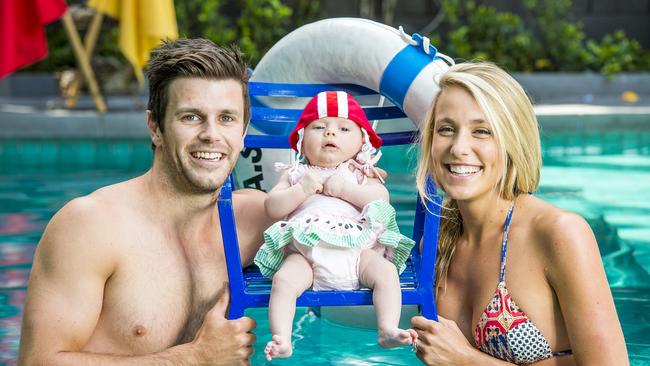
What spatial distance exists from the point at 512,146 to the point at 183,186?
960 millimetres

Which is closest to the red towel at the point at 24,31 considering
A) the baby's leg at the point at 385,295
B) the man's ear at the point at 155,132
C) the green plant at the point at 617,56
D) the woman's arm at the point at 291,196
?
the woman's arm at the point at 291,196

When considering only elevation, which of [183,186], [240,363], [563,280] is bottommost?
[240,363]

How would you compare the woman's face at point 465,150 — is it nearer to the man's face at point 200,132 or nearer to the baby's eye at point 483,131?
the baby's eye at point 483,131

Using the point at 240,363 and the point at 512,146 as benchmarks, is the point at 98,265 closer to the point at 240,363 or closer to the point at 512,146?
the point at 240,363

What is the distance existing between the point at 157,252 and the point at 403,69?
1.18 m

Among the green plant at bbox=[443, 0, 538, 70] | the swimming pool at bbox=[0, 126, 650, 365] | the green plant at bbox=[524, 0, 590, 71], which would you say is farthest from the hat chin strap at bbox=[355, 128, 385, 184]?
the green plant at bbox=[524, 0, 590, 71]

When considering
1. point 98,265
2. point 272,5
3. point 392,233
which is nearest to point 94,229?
point 98,265

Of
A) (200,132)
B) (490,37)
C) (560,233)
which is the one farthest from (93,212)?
(490,37)

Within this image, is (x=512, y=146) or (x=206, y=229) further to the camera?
(x=206, y=229)

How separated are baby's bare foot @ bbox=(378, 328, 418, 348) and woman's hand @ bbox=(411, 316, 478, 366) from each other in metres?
0.07

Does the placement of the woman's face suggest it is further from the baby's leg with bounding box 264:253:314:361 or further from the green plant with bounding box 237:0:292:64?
the green plant with bounding box 237:0:292:64

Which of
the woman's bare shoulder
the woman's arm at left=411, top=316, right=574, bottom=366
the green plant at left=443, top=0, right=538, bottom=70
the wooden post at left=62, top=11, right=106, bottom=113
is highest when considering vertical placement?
the green plant at left=443, top=0, right=538, bottom=70

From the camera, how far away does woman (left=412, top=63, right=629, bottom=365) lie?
2.54 m

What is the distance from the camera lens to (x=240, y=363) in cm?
270
